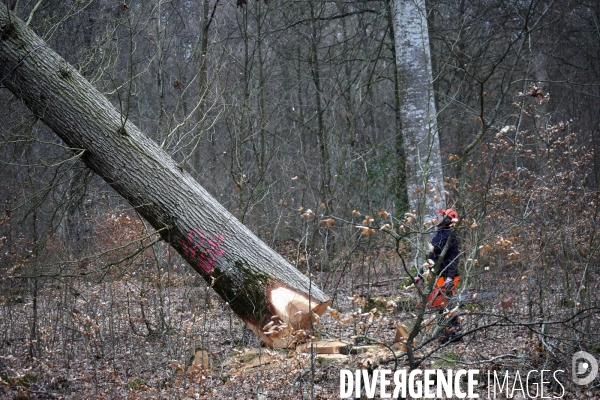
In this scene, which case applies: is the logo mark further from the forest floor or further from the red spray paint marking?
the red spray paint marking

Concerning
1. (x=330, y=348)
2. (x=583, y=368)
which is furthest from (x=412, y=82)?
(x=583, y=368)

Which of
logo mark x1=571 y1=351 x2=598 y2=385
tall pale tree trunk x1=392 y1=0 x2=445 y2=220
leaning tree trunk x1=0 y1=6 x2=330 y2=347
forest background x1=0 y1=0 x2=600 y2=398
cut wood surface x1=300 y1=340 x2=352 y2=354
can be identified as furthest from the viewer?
tall pale tree trunk x1=392 y1=0 x2=445 y2=220

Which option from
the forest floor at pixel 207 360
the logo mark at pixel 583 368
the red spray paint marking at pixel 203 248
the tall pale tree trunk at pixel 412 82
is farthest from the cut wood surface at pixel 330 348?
the tall pale tree trunk at pixel 412 82

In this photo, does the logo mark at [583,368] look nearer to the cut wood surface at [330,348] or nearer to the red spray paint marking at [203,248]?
the cut wood surface at [330,348]

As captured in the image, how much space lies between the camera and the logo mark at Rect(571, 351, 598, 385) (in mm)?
4527

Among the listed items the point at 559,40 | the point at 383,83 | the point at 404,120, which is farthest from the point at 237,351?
the point at 383,83

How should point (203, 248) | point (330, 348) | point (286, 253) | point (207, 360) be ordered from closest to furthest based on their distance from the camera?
point (330, 348) → point (207, 360) → point (203, 248) → point (286, 253)

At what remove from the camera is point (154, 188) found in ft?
20.9

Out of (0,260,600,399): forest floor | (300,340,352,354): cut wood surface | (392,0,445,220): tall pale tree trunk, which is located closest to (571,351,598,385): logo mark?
(0,260,600,399): forest floor

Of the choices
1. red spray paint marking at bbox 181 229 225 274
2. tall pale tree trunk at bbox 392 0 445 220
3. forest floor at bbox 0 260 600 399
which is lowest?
forest floor at bbox 0 260 600 399

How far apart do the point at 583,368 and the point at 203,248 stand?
3702mm

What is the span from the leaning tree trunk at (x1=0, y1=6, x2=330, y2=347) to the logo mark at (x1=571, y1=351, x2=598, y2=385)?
97.4 inches

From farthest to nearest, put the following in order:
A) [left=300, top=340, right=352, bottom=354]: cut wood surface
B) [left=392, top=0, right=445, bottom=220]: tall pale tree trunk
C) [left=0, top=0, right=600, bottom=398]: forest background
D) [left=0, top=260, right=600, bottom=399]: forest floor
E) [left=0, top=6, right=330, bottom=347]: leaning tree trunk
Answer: [left=392, top=0, right=445, bottom=220]: tall pale tree trunk → [left=0, top=6, right=330, bottom=347]: leaning tree trunk → [left=300, top=340, right=352, bottom=354]: cut wood surface → [left=0, top=0, right=600, bottom=398]: forest background → [left=0, top=260, right=600, bottom=399]: forest floor

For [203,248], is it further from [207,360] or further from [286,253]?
[286,253]
